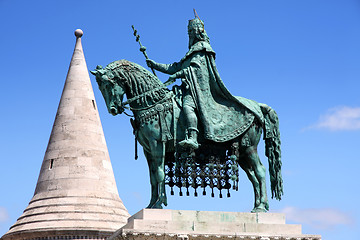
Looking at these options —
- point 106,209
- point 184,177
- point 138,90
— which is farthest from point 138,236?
point 106,209

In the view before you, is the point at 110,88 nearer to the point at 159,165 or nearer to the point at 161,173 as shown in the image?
the point at 159,165

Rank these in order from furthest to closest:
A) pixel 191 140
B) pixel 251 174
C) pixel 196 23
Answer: pixel 196 23 < pixel 251 174 < pixel 191 140

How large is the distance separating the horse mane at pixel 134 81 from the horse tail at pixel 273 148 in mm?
2487

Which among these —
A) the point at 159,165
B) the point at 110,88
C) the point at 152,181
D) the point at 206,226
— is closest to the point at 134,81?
the point at 110,88

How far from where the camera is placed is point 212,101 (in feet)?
64.3

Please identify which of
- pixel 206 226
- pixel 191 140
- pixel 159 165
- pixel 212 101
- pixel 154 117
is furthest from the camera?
pixel 212 101

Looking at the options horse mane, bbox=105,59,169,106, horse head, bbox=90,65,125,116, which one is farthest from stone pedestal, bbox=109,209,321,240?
horse mane, bbox=105,59,169,106

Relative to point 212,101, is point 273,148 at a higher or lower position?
lower

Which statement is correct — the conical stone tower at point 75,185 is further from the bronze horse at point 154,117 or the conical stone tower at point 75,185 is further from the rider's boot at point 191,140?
the rider's boot at point 191,140

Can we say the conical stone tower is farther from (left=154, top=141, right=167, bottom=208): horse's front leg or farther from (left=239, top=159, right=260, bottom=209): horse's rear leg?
(left=154, top=141, right=167, bottom=208): horse's front leg

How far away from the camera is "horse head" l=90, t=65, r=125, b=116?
18938mm

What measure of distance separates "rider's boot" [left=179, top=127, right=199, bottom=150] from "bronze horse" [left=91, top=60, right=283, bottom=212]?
0.83 feet

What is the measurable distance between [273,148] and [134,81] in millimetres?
3561

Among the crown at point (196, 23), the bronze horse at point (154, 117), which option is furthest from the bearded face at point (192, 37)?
the bronze horse at point (154, 117)
